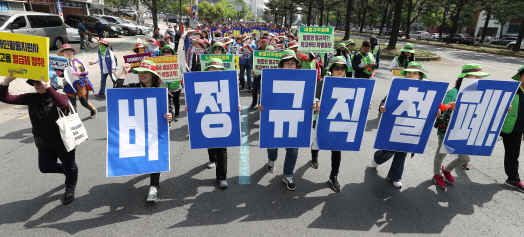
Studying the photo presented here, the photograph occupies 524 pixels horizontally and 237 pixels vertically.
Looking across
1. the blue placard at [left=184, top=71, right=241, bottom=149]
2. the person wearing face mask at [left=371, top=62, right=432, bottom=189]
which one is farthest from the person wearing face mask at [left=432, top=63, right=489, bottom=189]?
the blue placard at [left=184, top=71, right=241, bottom=149]

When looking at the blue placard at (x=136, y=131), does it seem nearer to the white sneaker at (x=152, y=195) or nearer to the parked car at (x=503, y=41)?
the white sneaker at (x=152, y=195)

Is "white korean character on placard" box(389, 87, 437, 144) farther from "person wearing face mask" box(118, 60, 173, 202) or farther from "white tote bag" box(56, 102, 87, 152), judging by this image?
"white tote bag" box(56, 102, 87, 152)

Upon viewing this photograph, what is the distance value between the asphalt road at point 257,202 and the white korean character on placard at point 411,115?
2.62ft

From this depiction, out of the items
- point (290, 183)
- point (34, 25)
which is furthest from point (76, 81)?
point (34, 25)

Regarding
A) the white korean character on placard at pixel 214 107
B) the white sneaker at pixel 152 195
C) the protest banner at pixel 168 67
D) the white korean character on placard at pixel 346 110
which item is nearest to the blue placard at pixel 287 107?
the white korean character on placard at pixel 346 110

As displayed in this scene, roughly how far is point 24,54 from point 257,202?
9.85ft

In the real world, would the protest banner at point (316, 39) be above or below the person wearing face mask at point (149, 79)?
above

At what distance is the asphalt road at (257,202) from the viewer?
3.15 m

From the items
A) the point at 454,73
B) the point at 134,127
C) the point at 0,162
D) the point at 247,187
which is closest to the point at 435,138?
the point at 247,187

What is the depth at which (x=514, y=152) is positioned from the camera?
4023 mm


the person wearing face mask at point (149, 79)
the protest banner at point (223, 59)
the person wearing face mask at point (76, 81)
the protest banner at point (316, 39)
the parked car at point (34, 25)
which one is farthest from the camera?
the parked car at point (34, 25)

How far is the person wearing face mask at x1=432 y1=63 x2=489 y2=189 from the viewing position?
3713mm

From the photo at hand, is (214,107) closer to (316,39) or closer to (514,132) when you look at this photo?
(514,132)

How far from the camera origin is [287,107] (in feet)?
11.9
